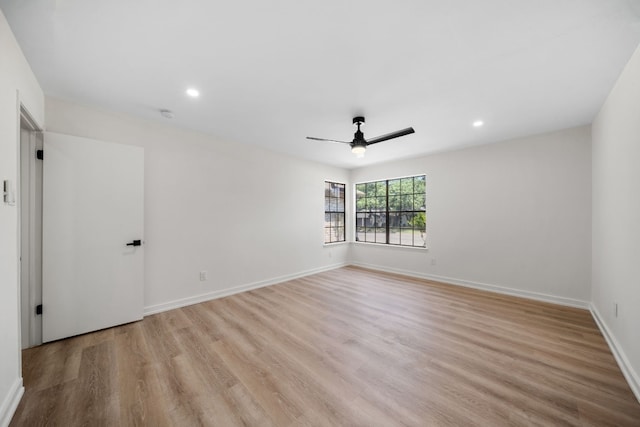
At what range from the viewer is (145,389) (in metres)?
1.74

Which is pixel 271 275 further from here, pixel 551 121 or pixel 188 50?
pixel 551 121

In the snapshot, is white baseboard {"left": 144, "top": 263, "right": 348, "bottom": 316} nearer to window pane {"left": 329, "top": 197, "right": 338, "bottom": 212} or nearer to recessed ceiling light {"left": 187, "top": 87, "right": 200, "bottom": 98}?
window pane {"left": 329, "top": 197, "right": 338, "bottom": 212}

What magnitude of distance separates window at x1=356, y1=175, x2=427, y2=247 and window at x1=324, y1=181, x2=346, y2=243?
45cm

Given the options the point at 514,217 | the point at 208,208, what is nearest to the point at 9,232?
the point at 208,208

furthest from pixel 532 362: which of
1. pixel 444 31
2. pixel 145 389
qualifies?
pixel 145 389

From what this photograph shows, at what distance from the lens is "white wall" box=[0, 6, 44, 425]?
1464 mm

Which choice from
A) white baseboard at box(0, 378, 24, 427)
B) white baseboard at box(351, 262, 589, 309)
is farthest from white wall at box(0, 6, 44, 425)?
white baseboard at box(351, 262, 589, 309)

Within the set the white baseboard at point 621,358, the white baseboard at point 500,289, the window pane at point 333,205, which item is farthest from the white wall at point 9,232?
the white baseboard at point 500,289

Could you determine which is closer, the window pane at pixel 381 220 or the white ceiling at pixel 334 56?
the white ceiling at pixel 334 56

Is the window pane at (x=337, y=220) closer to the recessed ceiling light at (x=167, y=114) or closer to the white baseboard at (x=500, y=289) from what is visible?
the white baseboard at (x=500, y=289)

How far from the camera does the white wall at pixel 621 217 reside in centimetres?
180

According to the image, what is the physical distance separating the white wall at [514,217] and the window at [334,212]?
1.76 meters

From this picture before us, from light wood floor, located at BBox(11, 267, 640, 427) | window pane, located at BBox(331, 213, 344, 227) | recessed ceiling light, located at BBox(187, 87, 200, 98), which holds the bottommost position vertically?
light wood floor, located at BBox(11, 267, 640, 427)

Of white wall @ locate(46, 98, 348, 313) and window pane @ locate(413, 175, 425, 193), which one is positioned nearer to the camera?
white wall @ locate(46, 98, 348, 313)
